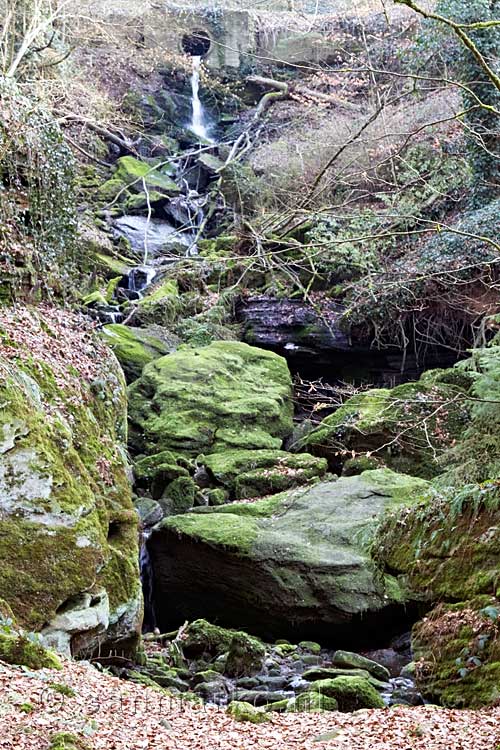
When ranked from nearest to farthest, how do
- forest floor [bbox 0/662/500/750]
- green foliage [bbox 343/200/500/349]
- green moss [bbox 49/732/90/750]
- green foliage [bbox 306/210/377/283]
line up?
green moss [bbox 49/732/90/750] < forest floor [bbox 0/662/500/750] < green foliage [bbox 343/200/500/349] < green foliage [bbox 306/210/377/283]

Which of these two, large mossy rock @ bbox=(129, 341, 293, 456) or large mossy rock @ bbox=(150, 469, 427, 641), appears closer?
large mossy rock @ bbox=(150, 469, 427, 641)

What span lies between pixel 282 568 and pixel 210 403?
5.76 meters

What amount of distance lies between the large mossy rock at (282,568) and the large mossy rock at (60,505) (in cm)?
187

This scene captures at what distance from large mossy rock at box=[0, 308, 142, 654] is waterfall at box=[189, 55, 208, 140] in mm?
21263

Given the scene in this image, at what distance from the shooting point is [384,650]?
8.41 meters

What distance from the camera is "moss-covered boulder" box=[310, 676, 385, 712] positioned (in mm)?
6008

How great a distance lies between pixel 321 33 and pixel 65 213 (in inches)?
775

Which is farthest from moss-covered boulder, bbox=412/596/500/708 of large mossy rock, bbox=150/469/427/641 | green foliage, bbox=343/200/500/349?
green foliage, bbox=343/200/500/349

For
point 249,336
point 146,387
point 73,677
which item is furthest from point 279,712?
point 249,336

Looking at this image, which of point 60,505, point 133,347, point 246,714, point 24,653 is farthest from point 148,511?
point 24,653

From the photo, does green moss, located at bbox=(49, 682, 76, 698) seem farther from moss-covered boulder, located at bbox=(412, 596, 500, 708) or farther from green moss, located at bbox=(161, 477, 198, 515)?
green moss, located at bbox=(161, 477, 198, 515)

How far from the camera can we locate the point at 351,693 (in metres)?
6.08

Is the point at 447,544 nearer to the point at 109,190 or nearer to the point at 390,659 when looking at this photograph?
the point at 390,659

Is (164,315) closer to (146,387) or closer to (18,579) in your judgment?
(146,387)
